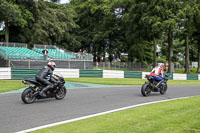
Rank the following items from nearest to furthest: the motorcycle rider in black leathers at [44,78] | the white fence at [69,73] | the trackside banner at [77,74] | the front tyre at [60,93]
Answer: the motorcycle rider in black leathers at [44,78], the front tyre at [60,93], the trackside banner at [77,74], the white fence at [69,73]

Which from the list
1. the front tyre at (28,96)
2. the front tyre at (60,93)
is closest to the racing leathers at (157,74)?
the front tyre at (60,93)

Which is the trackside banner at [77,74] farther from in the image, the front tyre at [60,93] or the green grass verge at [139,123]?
the green grass verge at [139,123]

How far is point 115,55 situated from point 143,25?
1792 cm

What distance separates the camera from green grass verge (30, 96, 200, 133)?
5492 mm

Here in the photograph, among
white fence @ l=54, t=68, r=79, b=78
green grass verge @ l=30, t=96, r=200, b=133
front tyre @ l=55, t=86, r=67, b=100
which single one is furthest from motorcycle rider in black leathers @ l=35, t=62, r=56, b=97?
white fence @ l=54, t=68, r=79, b=78

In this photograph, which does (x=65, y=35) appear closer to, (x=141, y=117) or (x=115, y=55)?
(x=115, y=55)

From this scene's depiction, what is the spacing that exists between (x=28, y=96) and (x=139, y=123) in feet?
15.4

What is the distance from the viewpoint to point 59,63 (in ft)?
98.2

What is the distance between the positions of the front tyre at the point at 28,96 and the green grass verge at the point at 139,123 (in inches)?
133

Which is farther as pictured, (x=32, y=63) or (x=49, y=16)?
(x=49, y=16)

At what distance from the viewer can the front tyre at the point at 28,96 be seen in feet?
30.0

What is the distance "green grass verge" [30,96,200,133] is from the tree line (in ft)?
88.1

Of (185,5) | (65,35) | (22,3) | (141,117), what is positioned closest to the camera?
(141,117)

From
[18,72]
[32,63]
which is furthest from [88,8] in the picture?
[18,72]
